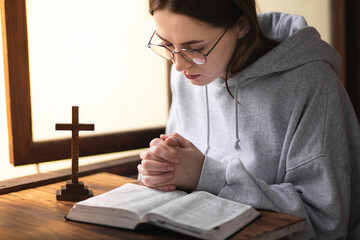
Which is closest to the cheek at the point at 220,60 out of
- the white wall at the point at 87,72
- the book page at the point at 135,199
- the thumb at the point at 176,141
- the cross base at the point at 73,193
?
the thumb at the point at 176,141

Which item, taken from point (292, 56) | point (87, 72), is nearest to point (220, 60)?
point (292, 56)

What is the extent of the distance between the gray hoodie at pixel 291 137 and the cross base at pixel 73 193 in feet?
1.03

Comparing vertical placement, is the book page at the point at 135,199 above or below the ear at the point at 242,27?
below

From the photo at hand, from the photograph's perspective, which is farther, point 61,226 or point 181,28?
point 181,28

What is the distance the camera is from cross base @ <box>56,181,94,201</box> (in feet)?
3.90

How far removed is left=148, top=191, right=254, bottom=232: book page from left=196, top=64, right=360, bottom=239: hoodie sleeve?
0.31 ft

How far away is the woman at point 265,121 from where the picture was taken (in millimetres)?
1175

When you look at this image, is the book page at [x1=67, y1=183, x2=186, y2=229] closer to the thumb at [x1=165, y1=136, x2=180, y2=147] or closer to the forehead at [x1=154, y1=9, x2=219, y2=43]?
the thumb at [x1=165, y1=136, x2=180, y2=147]

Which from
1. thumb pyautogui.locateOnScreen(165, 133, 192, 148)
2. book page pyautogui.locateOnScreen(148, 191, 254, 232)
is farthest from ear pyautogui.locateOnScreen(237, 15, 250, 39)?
book page pyautogui.locateOnScreen(148, 191, 254, 232)

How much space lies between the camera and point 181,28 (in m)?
1.19

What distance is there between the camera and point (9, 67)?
1.39 metres

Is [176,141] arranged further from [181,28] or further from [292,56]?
[292,56]

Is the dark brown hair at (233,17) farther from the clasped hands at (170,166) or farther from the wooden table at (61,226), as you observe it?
the wooden table at (61,226)

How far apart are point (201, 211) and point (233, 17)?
582 millimetres
